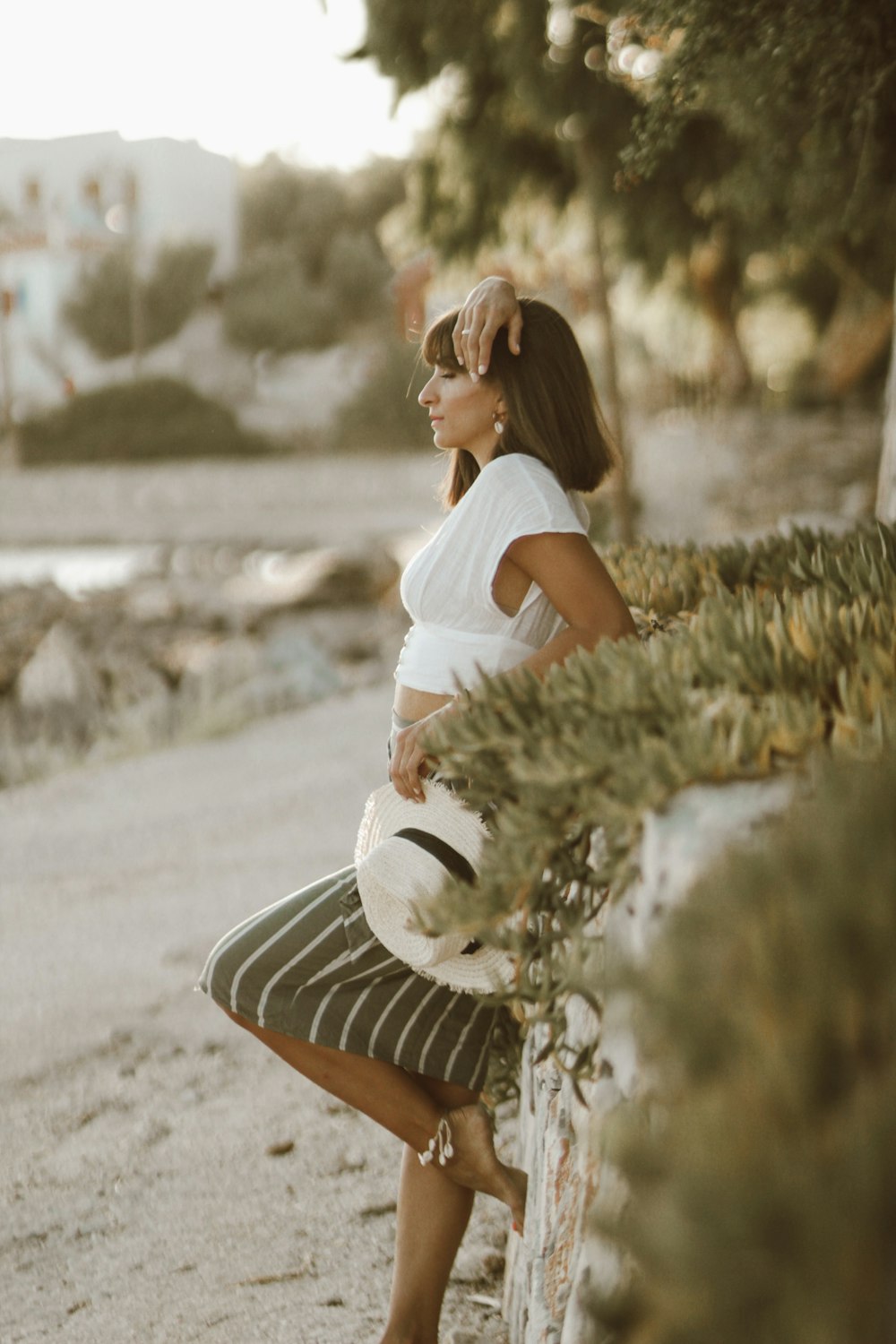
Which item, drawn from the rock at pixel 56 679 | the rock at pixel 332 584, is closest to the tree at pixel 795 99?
the rock at pixel 56 679

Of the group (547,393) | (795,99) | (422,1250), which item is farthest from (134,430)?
(422,1250)

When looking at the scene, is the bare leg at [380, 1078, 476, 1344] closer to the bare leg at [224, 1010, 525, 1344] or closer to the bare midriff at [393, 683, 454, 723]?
the bare leg at [224, 1010, 525, 1344]

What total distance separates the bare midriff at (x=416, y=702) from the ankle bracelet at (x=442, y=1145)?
0.72 m

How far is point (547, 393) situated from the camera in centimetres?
254

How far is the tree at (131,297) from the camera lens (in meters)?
42.4

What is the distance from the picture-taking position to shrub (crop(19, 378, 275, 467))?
38.9 m

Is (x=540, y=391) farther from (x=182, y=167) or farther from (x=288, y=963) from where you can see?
(x=182, y=167)

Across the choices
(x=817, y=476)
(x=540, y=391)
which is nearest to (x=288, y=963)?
(x=540, y=391)

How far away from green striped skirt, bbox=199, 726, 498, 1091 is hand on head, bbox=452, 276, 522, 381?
1.01 m

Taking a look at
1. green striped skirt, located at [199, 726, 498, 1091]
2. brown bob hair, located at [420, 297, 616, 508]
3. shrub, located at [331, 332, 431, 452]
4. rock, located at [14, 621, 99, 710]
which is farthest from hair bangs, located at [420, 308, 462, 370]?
shrub, located at [331, 332, 431, 452]

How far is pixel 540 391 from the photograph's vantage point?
2535 mm

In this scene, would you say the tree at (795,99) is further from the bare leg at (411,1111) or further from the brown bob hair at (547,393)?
the bare leg at (411,1111)

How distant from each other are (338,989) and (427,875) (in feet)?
1.27

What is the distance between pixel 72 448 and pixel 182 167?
1281 centimetres
